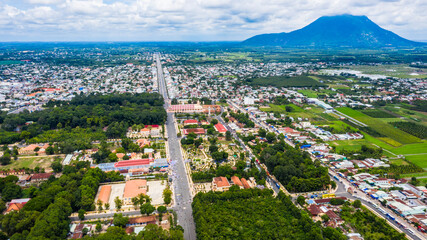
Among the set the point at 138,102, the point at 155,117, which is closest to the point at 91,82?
the point at 138,102

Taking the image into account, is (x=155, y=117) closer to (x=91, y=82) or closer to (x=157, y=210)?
(x=157, y=210)

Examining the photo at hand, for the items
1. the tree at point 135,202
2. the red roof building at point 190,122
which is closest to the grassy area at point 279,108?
the red roof building at point 190,122

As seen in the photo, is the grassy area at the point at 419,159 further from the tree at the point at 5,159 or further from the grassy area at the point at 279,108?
the tree at the point at 5,159

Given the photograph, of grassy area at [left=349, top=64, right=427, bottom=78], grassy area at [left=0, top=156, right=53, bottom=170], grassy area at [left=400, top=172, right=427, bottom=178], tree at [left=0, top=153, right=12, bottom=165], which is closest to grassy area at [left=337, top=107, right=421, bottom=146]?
grassy area at [left=400, top=172, right=427, bottom=178]

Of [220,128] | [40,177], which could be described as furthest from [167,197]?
[220,128]

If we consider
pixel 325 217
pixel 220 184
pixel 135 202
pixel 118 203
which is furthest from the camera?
pixel 220 184

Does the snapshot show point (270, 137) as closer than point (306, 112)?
Yes

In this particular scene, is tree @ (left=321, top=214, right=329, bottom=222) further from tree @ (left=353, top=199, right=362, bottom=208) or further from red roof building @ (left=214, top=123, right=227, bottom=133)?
red roof building @ (left=214, top=123, right=227, bottom=133)

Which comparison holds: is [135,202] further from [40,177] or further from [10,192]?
[40,177]
